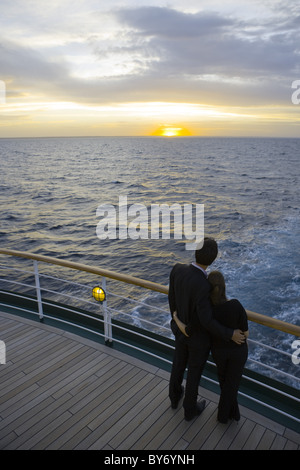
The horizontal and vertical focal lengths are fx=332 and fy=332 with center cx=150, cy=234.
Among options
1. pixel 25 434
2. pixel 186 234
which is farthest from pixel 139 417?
pixel 186 234

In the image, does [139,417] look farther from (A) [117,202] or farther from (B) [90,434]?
(A) [117,202]

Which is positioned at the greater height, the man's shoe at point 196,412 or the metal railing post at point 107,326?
the metal railing post at point 107,326

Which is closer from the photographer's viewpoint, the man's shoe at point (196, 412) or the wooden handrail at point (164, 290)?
the wooden handrail at point (164, 290)

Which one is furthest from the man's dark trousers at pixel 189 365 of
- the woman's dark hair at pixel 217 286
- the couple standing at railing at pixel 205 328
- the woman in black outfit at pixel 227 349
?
the woman's dark hair at pixel 217 286

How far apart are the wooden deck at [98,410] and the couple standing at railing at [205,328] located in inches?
8.2

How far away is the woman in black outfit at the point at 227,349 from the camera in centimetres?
287

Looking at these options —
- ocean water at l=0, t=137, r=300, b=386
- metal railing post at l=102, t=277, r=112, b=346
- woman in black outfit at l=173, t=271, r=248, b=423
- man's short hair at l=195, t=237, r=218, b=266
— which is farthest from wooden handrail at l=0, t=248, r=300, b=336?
ocean water at l=0, t=137, r=300, b=386

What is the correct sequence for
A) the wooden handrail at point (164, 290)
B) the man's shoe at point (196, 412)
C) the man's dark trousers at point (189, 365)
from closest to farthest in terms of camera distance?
1. the wooden handrail at point (164, 290)
2. the man's dark trousers at point (189, 365)
3. the man's shoe at point (196, 412)

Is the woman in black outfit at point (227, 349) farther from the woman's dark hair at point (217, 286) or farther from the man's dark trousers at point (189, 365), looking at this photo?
the man's dark trousers at point (189, 365)

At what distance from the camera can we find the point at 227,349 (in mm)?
3037

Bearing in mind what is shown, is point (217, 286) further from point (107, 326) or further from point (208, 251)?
point (107, 326)

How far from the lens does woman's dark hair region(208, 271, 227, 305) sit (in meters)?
2.84

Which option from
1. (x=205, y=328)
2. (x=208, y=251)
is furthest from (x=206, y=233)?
(x=208, y=251)

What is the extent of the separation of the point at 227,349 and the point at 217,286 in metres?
0.65
